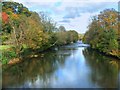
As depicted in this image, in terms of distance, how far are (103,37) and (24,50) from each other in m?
15.0

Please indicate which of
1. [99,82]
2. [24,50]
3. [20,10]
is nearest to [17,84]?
[99,82]

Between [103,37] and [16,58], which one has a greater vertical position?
[103,37]

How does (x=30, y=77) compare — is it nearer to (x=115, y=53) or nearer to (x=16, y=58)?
(x=16, y=58)

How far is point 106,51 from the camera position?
40.6 m

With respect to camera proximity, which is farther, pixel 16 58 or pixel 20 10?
pixel 20 10

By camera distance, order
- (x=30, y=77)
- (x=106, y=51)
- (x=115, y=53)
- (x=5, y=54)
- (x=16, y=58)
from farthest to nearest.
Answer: (x=106, y=51)
(x=115, y=53)
(x=16, y=58)
(x=5, y=54)
(x=30, y=77)

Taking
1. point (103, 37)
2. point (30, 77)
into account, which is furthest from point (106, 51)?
point (30, 77)

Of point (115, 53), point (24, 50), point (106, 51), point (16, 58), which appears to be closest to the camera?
point (16, 58)

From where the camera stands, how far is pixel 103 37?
42.8 metres

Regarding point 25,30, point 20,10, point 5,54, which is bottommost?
point 5,54

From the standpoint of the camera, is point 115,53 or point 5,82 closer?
point 5,82

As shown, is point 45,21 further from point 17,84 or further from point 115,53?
point 17,84

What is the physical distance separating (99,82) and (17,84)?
657cm

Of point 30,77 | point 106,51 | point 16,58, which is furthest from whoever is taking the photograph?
point 106,51
